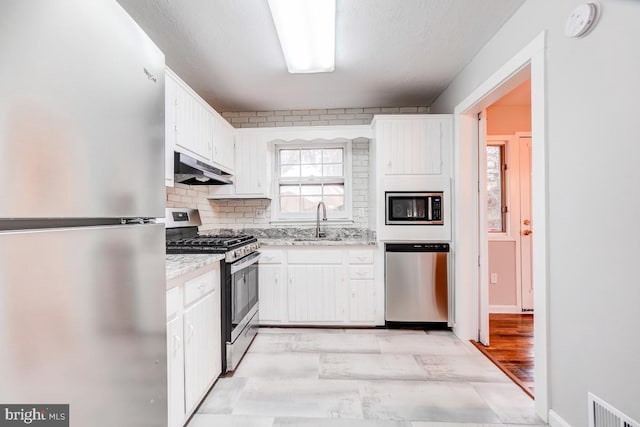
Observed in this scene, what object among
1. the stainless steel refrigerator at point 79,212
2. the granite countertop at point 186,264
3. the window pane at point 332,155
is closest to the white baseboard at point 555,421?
the stainless steel refrigerator at point 79,212

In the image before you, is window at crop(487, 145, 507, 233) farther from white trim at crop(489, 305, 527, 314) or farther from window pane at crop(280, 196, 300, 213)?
window pane at crop(280, 196, 300, 213)

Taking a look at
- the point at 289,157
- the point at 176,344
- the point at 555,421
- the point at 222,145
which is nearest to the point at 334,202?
the point at 289,157

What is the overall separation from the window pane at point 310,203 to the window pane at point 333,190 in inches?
4.9

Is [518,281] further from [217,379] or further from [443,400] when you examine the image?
[217,379]

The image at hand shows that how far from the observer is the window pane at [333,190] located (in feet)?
13.1

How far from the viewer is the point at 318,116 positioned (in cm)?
396

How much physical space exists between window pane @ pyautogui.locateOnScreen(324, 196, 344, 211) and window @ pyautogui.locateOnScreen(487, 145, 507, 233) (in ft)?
5.85

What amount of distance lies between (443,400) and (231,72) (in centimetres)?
309

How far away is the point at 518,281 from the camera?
3770mm

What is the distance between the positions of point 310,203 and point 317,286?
44.9 inches

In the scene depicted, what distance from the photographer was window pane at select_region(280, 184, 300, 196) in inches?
157

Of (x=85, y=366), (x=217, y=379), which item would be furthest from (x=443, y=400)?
(x=85, y=366)

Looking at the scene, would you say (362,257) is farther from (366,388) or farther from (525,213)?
Answer: (525,213)

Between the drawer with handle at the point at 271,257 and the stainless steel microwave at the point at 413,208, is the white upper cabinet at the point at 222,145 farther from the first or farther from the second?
the stainless steel microwave at the point at 413,208
